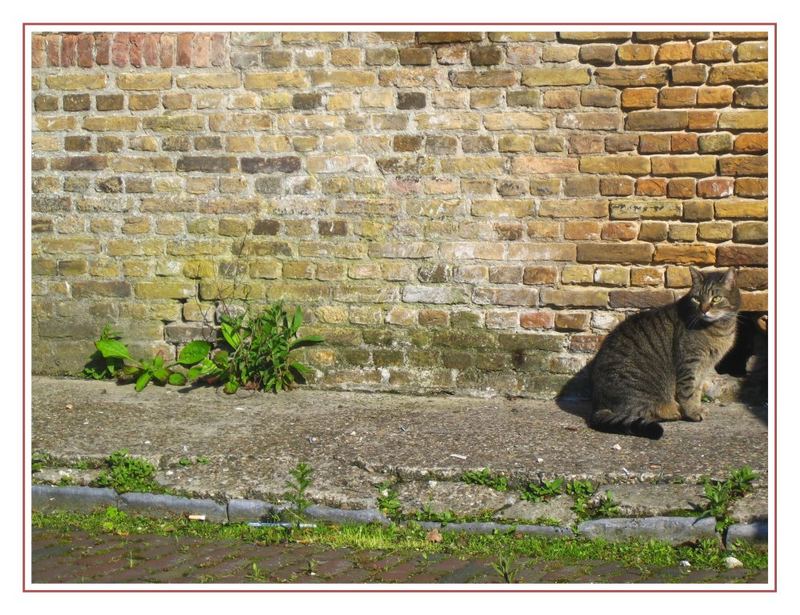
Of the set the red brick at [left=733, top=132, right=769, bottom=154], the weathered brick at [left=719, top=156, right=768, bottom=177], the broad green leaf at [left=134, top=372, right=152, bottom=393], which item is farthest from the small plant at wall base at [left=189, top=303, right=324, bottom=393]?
the red brick at [left=733, top=132, right=769, bottom=154]

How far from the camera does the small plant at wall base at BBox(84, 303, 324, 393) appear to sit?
20.1 ft

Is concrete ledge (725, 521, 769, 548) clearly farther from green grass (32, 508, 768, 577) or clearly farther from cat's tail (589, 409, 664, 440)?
cat's tail (589, 409, 664, 440)

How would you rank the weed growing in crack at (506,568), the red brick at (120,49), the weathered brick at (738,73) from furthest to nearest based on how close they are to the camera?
1. the red brick at (120,49)
2. the weathered brick at (738,73)
3. the weed growing in crack at (506,568)

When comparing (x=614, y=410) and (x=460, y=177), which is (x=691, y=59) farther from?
(x=614, y=410)

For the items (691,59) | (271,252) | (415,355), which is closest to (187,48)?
(271,252)

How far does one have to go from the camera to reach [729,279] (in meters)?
5.51

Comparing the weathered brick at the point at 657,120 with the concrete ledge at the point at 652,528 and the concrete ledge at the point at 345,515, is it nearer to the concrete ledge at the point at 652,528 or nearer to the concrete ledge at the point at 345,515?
the concrete ledge at the point at 652,528

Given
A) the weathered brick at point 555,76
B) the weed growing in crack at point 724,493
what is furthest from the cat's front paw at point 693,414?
the weathered brick at point 555,76

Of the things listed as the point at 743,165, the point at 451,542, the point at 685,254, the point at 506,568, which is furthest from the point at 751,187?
the point at 506,568

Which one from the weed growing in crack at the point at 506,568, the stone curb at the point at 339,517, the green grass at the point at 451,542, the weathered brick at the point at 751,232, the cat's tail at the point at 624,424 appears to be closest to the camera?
the weed growing in crack at the point at 506,568

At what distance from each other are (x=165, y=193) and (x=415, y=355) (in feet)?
6.51

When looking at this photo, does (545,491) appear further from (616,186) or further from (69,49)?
(69,49)

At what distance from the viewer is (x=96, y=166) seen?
6.36 metres

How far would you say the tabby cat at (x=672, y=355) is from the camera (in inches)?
214
